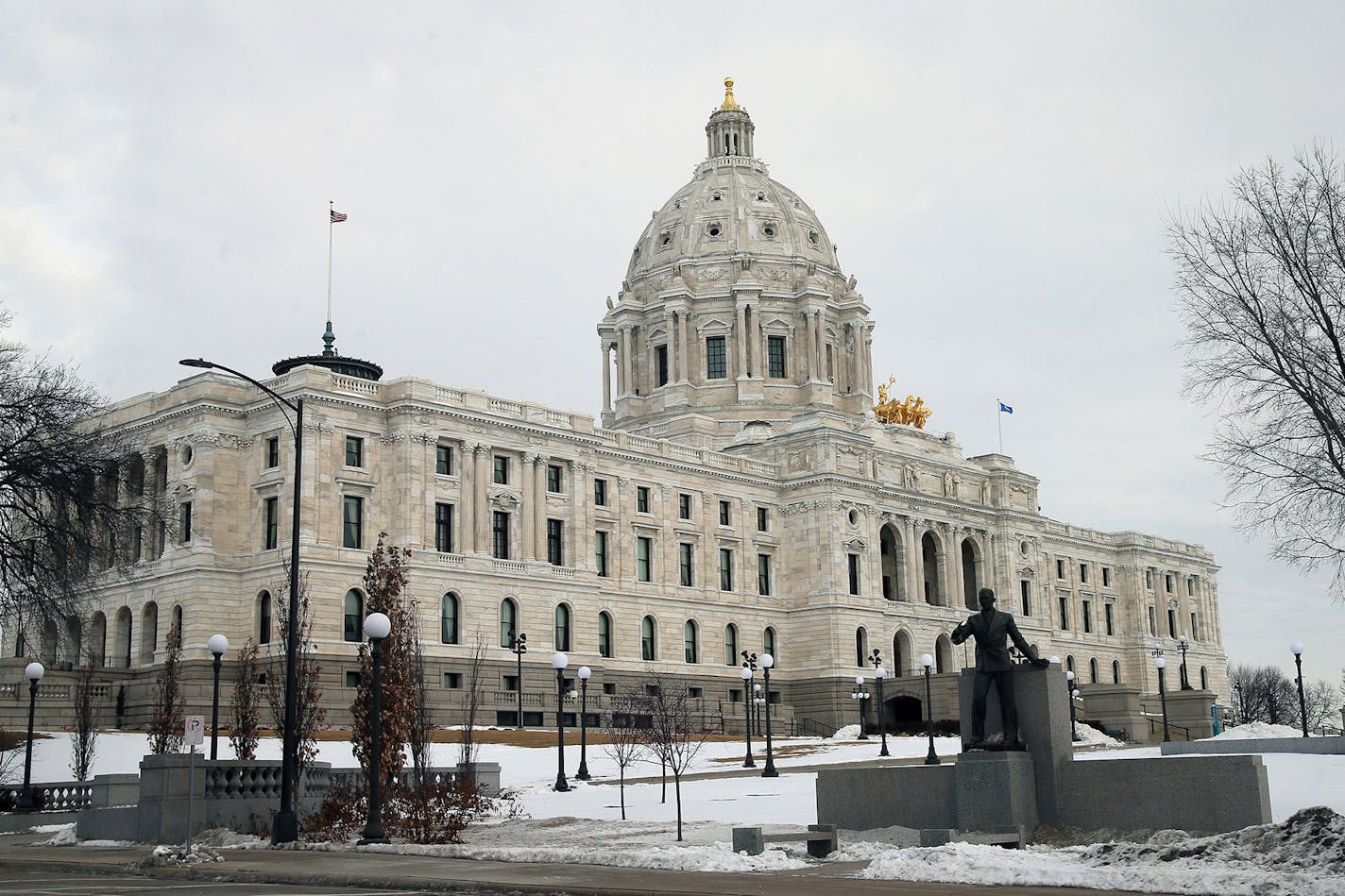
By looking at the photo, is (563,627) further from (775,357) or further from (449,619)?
(775,357)

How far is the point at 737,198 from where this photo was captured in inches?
4304

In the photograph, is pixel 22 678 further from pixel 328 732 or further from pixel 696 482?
pixel 696 482

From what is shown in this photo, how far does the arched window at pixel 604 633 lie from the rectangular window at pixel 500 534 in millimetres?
7434

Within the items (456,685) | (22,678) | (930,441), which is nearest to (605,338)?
(930,441)

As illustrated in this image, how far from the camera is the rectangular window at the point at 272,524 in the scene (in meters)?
66.9

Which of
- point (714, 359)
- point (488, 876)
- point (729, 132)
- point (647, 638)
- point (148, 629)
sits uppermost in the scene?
point (729, 132)

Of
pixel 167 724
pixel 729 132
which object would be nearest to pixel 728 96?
pixel 729 132

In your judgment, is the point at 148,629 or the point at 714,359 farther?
the point at 714,359

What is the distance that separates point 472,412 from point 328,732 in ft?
65.8

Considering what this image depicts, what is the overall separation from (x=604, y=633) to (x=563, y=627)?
4.09 meters

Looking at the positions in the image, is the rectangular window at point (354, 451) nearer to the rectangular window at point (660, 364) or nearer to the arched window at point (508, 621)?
the arched window at point (508, 621)

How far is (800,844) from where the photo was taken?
22656 mm

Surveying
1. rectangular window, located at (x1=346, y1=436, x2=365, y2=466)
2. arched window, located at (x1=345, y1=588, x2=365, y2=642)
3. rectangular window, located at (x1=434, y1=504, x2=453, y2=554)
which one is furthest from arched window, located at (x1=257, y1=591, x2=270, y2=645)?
rectangular window, located at (x1=434, y1=504, x2=453, y2=554)

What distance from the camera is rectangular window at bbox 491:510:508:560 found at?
241 feet
